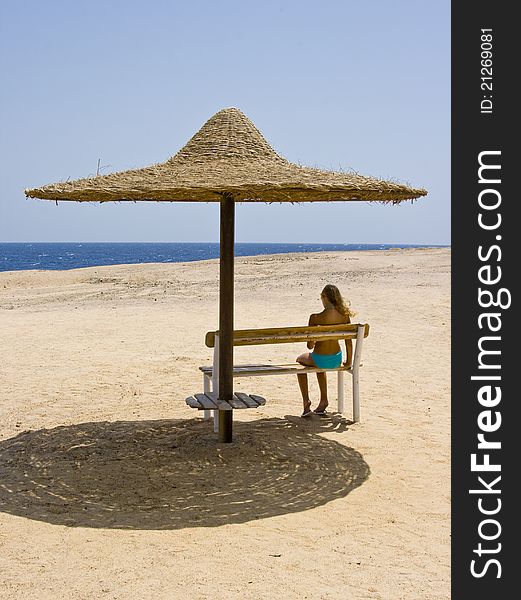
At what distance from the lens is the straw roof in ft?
19.3

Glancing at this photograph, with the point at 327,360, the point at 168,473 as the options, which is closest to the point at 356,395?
the point at 327,360

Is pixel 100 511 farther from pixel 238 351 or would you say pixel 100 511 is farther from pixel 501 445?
pixel 238 351

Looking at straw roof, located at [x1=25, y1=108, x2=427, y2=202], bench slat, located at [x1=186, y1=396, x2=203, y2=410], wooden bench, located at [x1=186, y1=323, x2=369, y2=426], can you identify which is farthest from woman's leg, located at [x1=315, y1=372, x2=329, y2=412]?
straw roof, located at [x1=25, y1=108, x2=427, y2=202]

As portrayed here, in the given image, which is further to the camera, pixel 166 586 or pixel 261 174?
pixel 261 174

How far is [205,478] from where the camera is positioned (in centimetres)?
609

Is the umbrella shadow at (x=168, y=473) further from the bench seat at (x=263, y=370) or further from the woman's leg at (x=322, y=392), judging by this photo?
the bench seat at (x=263, y=370)

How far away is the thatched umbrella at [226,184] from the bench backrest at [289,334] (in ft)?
0.42

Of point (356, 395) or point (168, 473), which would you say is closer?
point (168, 473)

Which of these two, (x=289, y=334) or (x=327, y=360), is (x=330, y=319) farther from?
(x=289, y=334)

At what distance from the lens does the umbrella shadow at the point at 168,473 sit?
5398 mm

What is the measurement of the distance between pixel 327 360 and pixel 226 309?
125 centimetres

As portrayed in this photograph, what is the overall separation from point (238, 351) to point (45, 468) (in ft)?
18.0

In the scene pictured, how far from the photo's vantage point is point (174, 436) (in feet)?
23.8

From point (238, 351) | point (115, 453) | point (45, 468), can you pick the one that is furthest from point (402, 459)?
point (238, 351)
